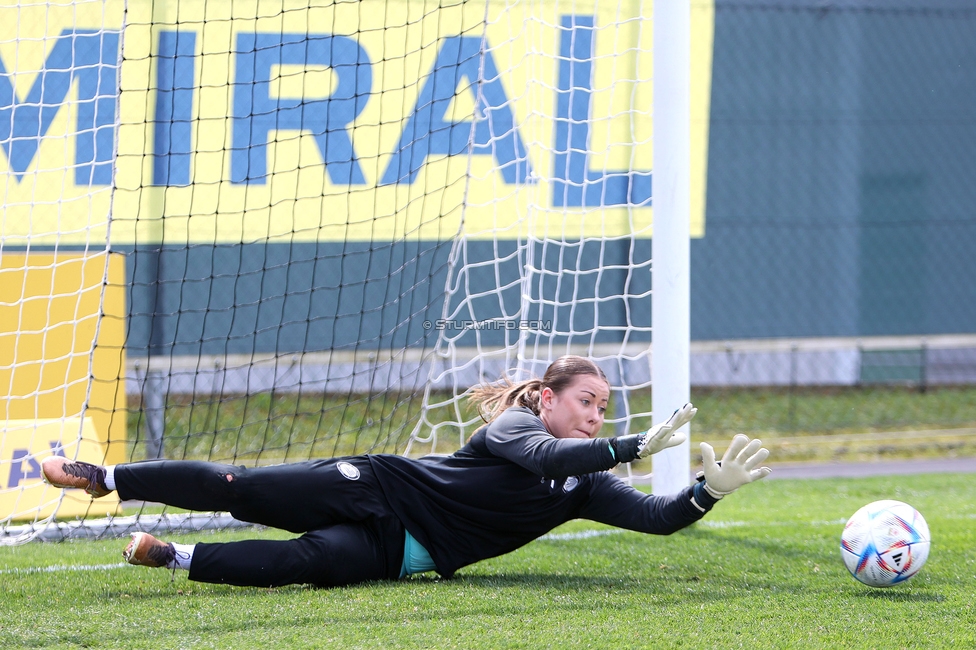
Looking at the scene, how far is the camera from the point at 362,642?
275 cm

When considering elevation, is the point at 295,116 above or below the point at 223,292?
above

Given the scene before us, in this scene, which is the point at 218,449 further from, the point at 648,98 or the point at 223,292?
the point at 648,98

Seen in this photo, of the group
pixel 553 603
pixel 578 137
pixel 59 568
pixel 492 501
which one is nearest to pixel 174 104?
pixel 578 137

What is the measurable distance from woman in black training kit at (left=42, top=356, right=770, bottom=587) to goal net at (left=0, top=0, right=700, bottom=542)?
1954 millimetres

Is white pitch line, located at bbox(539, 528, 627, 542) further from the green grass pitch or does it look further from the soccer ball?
the soccer ball

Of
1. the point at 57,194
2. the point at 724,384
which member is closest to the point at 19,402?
the point at 57,194

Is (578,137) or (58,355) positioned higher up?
(578,137)

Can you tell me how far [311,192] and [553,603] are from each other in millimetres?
5012

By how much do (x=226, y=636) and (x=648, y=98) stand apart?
6023mm

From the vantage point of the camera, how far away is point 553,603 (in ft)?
10.6

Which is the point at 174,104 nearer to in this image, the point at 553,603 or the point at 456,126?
the point at 456,126

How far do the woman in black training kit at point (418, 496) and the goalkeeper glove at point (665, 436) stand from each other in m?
0.23

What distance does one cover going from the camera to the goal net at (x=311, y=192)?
239 inches

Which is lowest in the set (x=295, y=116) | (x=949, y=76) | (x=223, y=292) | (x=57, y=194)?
(x=223, y=292)
